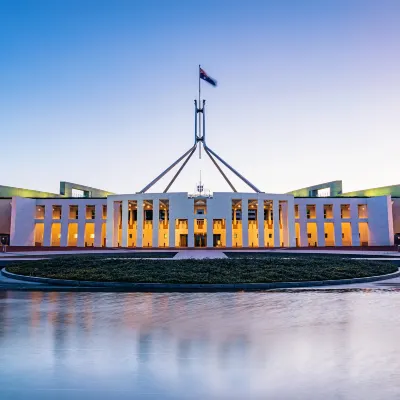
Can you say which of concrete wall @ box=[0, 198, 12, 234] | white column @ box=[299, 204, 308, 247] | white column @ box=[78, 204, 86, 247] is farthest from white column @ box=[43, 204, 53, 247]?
white column @ box=[299, 204, 308, 247]

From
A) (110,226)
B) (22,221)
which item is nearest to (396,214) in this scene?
(110,226)

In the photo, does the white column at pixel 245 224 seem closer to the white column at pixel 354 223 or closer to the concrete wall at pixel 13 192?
the white column at pixel 354 223

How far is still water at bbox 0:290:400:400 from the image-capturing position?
14.3ft

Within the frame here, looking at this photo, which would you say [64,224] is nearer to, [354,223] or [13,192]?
[13,192]

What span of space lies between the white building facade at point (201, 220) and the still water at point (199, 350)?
34.4 metres

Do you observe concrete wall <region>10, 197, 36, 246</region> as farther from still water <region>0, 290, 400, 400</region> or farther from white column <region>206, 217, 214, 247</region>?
still water <region>0, 290, 400, 400</region>

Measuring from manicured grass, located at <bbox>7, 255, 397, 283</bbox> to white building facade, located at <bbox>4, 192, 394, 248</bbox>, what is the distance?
79.5ft

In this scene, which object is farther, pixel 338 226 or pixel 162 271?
pixel 338 226

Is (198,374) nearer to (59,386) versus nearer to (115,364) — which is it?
(115,364)

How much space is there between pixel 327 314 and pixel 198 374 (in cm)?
511

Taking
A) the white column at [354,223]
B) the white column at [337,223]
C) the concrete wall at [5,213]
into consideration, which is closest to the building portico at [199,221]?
the white column at [337,223]

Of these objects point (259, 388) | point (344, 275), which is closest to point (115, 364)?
point (259, 388)

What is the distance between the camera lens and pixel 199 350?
5.84 metres

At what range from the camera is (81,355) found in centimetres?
557
